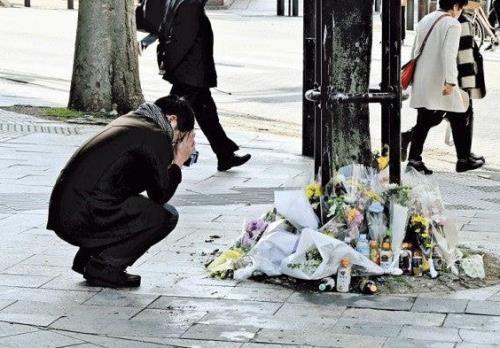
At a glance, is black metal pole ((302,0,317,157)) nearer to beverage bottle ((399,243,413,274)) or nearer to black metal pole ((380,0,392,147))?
black metal pole ((380,0,392,147))

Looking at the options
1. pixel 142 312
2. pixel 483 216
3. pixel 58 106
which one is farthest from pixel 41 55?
pixel 142 312

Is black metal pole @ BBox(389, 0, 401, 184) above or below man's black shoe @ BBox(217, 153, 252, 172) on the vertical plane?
above

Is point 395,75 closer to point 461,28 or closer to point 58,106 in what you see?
point 461,28

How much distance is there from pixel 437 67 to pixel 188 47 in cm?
207

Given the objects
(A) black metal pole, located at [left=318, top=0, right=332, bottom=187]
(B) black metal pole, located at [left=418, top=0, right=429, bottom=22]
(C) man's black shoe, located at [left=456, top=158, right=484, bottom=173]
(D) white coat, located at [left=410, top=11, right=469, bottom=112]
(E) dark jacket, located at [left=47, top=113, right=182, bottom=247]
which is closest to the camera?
(E) dark jacket, located at [left=47, top=113, right=182, bottom=247]

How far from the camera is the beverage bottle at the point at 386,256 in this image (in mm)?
6617

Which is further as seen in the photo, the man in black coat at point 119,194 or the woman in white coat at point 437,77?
the woman in white coat at point 437,77

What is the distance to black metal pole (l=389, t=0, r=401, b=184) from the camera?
22.2 ft

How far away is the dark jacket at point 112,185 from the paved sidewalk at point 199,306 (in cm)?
34

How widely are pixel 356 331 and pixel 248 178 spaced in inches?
173

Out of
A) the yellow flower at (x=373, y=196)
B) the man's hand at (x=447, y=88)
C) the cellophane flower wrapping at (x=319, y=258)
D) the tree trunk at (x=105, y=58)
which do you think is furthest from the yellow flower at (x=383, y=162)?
the tree trunk at (x=105, y=58)

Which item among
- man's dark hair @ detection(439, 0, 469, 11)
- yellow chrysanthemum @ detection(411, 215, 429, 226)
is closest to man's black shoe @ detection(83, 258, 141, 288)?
yellow chrysanthemum @ detection(411, 215, 429, 226)

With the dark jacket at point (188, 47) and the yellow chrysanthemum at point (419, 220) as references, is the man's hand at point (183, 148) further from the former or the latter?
the dark jacket at point (188, 47)

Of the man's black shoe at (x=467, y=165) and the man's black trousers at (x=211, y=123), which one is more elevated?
the man's black trousers at (x=211, y=123)
